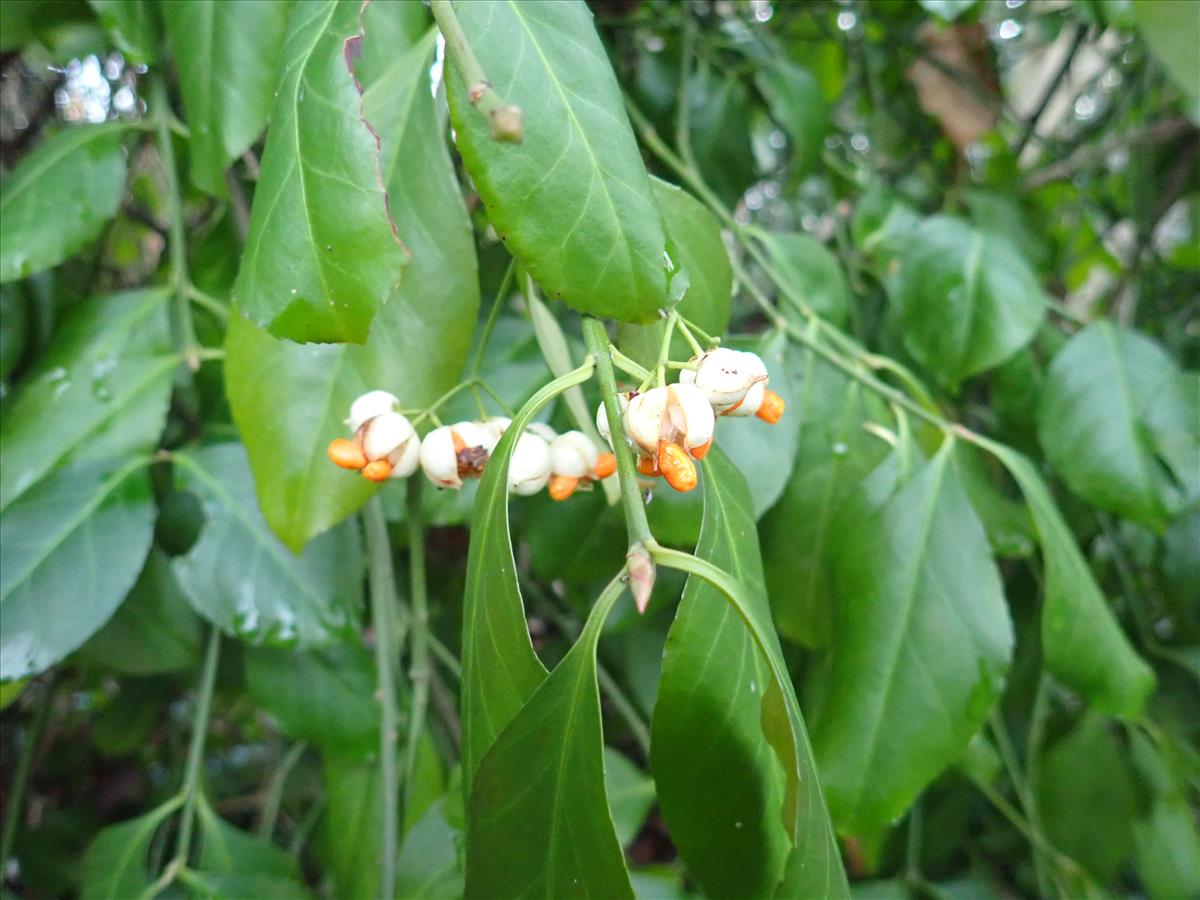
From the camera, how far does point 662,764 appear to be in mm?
316

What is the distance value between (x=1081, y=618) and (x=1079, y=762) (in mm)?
298

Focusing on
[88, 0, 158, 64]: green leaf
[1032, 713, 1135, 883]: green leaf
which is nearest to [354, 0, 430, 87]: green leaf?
[88, 0, 158, 64]: green leaf

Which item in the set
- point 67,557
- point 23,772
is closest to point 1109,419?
point 67,557

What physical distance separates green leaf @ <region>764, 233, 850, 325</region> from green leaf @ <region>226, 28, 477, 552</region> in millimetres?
306

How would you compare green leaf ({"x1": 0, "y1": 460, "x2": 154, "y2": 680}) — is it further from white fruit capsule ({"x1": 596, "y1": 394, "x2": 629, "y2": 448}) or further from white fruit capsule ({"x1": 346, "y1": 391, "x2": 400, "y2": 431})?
white fruit capsule ({"x1": 596, "y1": 394, "x2": 629, "y2": 448})

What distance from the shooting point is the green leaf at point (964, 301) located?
0.63 m

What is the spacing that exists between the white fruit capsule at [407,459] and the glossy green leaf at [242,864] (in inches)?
12.5

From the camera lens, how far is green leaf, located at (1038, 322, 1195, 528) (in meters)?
0.61

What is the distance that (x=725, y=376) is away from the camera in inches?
11.2

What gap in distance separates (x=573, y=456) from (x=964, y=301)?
437 millimetres

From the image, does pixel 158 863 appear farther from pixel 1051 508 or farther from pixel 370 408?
pixel 1051 508

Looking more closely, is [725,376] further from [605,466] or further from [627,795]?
[627,795]

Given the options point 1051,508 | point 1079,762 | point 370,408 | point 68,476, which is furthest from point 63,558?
point 1079,762

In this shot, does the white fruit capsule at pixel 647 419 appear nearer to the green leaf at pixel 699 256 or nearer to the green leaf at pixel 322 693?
the green leaf at pixel 699 256
